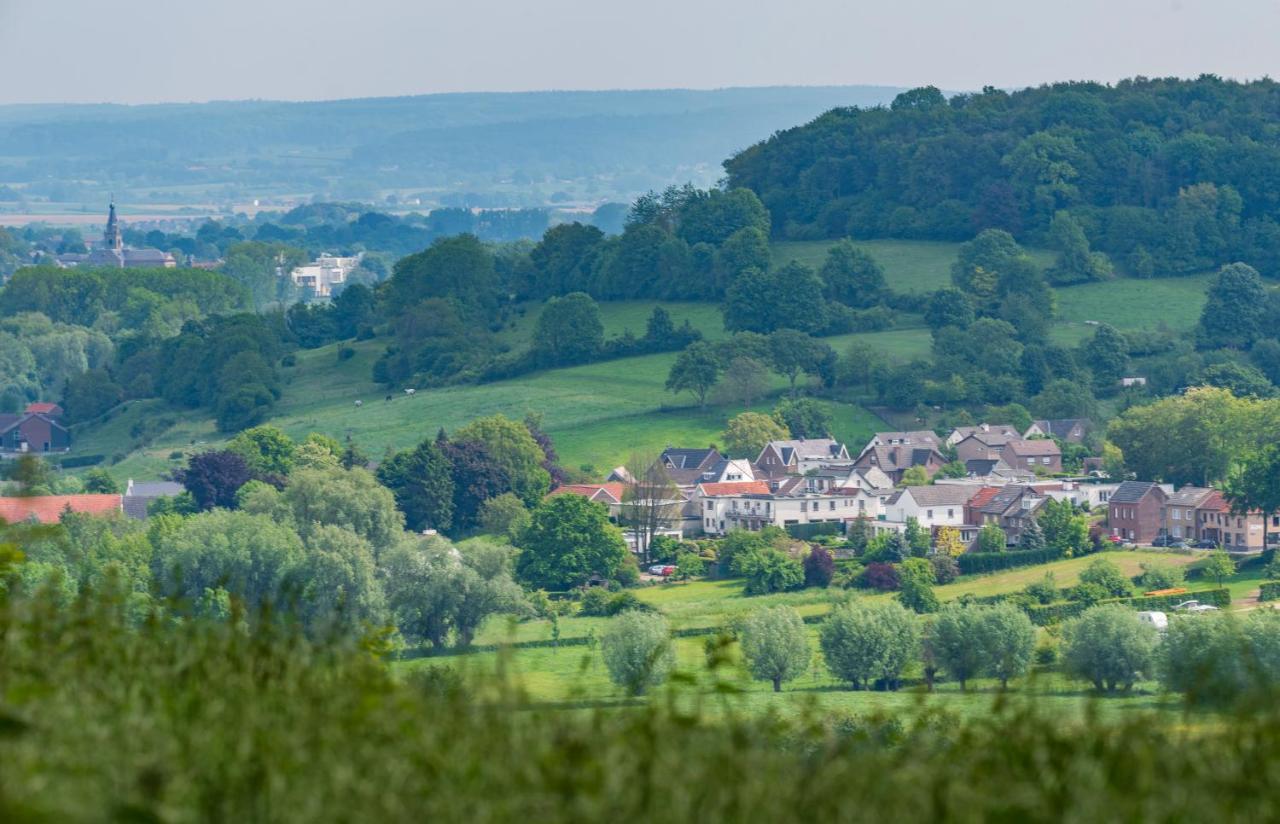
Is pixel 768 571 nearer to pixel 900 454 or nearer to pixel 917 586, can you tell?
pixel 917 586

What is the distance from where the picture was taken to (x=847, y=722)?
27984mm

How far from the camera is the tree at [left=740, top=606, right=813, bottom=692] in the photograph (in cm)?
4159

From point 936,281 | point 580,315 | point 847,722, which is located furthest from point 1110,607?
point 936,281

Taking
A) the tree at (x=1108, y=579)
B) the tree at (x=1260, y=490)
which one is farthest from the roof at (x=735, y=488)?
the tree at (x=1108, y=579)

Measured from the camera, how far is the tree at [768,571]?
54531 millimetres

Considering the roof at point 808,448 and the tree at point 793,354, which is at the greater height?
the tree at point 793,354

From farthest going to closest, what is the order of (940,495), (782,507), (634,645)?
(940,495), (782,507), (634,645)

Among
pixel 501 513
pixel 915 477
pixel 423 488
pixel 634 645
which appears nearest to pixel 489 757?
pixel 634 645

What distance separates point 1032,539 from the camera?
58906mm

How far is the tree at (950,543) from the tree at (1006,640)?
47.0 feet

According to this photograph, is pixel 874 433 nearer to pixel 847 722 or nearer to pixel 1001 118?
pixel 1001 118

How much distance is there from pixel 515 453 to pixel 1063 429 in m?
21.6

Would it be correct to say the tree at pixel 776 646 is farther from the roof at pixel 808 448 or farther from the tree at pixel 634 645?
the roof at pixel 808 448


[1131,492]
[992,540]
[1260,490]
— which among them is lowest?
[992,540]
